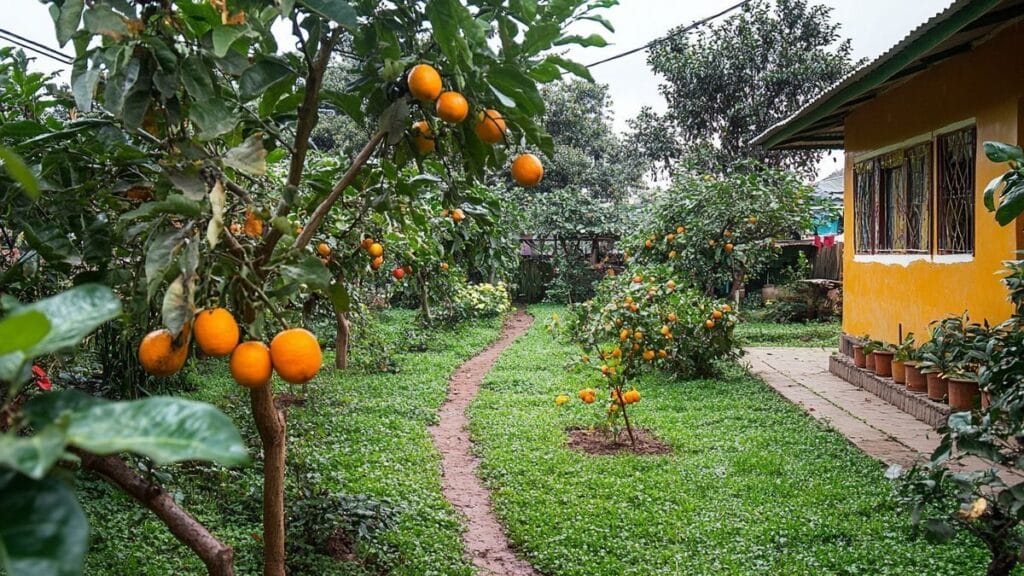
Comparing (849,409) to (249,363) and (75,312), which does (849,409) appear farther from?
(75,312)

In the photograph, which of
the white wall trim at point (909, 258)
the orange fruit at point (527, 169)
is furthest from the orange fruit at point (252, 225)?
the white wall trim at point (909, 258)

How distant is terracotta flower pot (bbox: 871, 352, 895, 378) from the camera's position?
675 cm

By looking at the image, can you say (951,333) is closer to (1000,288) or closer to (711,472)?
(711,472)

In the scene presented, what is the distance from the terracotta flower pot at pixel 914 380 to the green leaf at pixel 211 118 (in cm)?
571

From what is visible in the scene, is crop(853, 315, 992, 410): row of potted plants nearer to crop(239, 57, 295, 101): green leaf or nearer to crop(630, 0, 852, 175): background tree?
crop(239, 57, 295, 101): green leaf

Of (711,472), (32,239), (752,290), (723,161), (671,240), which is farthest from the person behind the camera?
(723,161)

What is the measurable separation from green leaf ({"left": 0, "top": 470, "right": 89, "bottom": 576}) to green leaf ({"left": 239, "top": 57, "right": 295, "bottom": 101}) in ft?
4.41

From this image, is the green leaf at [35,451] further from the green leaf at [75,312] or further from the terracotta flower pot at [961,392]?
the terracotta flower pot at [961,392]

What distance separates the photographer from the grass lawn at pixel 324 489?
337 cm

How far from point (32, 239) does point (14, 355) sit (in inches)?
50.0

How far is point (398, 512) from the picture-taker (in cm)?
387

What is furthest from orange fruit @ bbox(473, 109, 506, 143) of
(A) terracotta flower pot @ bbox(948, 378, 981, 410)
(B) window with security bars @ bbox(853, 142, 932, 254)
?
(B) window with security bars @ bbox(853, 142, 932, 254)

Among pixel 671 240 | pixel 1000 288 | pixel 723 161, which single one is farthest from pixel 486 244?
pixel 723 161

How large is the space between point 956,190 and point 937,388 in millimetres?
1440
